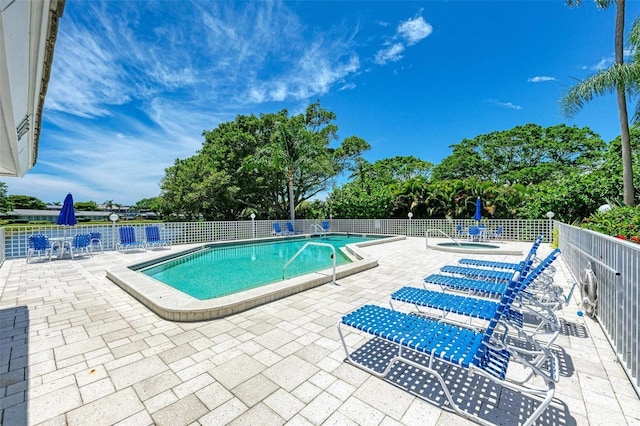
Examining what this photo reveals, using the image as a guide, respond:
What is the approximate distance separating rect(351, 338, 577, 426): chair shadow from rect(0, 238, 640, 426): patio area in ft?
0.08

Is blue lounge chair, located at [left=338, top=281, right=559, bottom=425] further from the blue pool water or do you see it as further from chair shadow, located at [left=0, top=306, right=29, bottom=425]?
the blue pool water

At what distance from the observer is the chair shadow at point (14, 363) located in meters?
2.13

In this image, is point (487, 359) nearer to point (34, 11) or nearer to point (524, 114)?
point (34, 11)

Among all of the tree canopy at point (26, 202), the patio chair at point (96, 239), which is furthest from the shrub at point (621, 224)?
the tree canopy at point (26, 202)

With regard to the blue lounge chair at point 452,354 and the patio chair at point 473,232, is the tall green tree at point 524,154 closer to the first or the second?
the patio chair at point 473,232

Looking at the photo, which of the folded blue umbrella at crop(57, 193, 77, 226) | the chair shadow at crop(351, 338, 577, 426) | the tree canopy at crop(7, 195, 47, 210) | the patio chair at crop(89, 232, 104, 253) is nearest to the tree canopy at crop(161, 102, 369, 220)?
the patio chair at crop(89, 232, 104, 253)

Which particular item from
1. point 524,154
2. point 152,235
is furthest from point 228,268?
point 524,154

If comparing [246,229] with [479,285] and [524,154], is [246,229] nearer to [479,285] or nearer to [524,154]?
[479,285]

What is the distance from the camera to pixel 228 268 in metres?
9.02

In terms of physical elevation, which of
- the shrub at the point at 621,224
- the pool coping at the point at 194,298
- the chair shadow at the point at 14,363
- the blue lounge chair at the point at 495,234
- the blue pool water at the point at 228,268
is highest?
the shrub at the point at 621,224

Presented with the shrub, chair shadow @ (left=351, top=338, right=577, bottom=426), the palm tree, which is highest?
the palm tree

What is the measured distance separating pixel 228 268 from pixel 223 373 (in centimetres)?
673

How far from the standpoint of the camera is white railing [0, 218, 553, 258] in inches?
388

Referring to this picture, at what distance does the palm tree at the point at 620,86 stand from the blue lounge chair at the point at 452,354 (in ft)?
41.4
